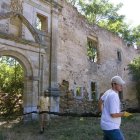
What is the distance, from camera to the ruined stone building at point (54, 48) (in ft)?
35.3

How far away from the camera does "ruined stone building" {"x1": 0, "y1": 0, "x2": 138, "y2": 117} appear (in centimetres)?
1077

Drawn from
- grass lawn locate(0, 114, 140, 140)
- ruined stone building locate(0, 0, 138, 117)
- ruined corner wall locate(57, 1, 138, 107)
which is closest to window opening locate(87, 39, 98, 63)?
ruined stone building locate(0, 0, 138, 117)

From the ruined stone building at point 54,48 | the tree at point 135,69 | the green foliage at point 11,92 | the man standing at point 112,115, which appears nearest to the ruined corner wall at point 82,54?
the ruined stone building at point 54,48

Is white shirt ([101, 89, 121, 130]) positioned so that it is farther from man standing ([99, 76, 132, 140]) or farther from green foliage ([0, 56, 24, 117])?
green foliage ([0, 56, 24, 117])

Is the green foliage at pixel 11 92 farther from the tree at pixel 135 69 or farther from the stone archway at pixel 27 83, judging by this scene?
the tree at pixel 135 69

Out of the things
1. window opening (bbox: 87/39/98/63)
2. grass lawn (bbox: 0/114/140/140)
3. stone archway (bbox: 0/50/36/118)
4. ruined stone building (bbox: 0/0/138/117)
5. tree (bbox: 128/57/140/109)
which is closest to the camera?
grass lawn (bbox: 0/114/140/140)

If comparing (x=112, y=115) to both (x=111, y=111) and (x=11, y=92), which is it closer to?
(x=111, y=111)

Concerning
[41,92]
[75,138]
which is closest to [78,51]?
[41,92]

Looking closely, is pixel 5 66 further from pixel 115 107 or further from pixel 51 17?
pixel 115 107

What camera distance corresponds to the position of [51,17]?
12.6 metres

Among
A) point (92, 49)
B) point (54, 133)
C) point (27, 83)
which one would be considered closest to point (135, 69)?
point (92, 49)

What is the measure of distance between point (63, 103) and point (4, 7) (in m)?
5.38

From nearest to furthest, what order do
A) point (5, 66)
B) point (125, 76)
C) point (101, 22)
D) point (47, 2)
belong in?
point (47, 2) < point (5, 66) < point (125, 76) < point (101, 22)

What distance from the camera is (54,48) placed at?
1246 cm
